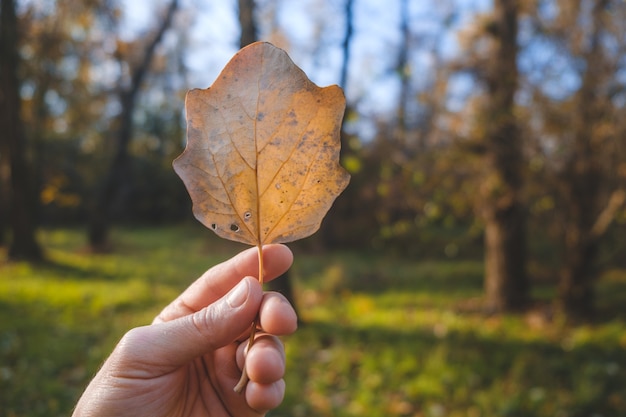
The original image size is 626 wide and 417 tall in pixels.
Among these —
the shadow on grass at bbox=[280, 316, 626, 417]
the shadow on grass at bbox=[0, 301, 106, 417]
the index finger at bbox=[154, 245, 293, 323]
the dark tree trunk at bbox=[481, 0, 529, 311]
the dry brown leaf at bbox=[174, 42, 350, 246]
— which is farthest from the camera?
the dark tree trunk at bbox=[481, 0, 529, 311]

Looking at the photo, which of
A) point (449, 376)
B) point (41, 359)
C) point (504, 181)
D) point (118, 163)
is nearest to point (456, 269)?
point (504, 181)

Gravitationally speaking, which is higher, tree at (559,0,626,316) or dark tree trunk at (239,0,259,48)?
dark tree trunk at (239,0,259,48)

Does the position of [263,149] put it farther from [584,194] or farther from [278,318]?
[584,194]

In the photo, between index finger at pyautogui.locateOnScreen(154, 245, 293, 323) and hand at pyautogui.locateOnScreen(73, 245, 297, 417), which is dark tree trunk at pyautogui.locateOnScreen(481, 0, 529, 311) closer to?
index finger at pyautogui.locateOnScreen(154, 245, 293, 323)

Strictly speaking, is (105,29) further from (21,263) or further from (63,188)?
(63,188)

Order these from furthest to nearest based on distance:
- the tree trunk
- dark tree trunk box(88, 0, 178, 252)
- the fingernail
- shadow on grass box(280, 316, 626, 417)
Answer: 1. dark tree trunk box(88, 0, 178, 252)
2. the tree trunk
3. shadow on grass box(280, 316, 626, 417)
4. the fingernail

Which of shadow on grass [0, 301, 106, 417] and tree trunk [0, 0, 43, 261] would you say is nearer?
shadow on grass [0, 301, 106, 417]

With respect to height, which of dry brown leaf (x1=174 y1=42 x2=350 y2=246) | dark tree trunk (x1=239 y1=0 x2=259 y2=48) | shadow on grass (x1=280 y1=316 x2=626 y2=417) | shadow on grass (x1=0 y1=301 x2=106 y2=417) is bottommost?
shadow on grass (x1=280 y1=316 x2=626 y2=417)

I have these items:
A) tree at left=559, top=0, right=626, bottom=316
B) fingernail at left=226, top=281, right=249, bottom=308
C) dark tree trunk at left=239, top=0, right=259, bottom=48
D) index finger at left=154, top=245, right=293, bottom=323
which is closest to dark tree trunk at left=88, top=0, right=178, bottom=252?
dark tree trunk at left=239, top=0, right=259, bottom=48
